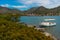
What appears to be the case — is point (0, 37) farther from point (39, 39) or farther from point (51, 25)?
point (51, 25)

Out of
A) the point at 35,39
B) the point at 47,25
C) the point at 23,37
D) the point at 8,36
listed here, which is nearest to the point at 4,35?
the point at 8,36

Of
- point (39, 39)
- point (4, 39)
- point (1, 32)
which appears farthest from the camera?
point (39, 39)

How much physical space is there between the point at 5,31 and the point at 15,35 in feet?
3.71

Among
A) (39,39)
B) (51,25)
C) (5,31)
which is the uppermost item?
(5,31)

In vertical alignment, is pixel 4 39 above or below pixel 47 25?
above

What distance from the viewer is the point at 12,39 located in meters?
11.0

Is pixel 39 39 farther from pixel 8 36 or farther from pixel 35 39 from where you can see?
pixel 8 36

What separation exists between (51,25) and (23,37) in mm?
51167

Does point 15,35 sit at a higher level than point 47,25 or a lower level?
higher

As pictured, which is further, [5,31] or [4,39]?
[5,31]

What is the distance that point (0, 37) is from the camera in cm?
1111

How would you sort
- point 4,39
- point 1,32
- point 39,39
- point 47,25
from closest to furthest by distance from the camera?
point 4,39, point 1,32, point 39,39, point 47,25

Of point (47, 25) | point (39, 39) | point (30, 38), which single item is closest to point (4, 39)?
point (30, 38)

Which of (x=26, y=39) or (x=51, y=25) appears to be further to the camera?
(x=51, y=25)
